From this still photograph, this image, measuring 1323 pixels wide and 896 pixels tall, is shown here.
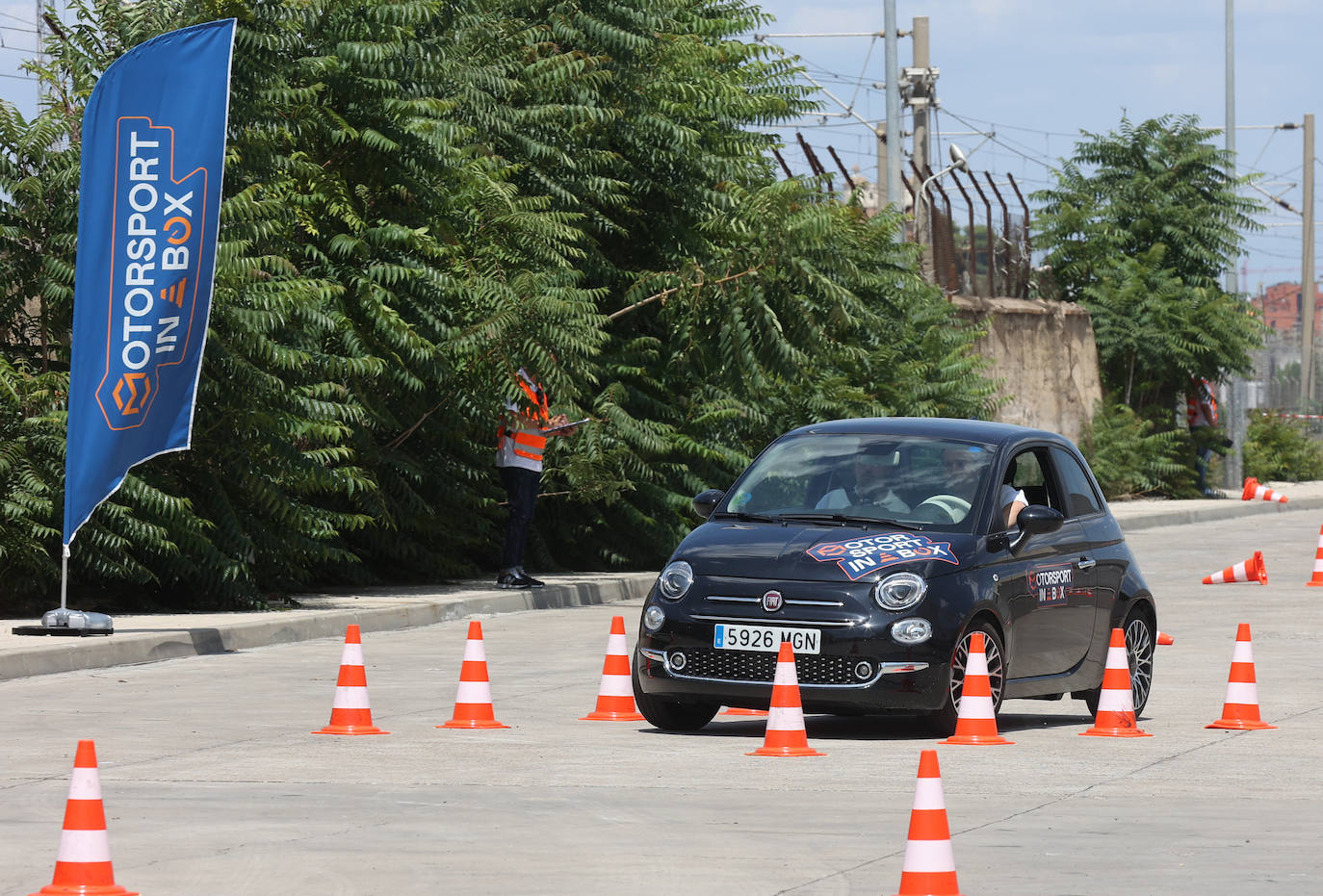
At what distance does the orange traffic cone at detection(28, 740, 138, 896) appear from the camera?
20.0 feet

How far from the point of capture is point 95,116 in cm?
1461

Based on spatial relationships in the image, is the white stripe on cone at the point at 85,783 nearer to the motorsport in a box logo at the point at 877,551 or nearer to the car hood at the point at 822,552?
the car hood at the point at 822,552

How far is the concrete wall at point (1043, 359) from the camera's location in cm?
3812

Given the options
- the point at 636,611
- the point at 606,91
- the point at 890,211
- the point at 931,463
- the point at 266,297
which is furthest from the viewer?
the point at 890,211

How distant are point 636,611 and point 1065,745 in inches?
357

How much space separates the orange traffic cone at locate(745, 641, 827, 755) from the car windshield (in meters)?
1.44

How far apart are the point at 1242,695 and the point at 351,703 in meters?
4.57

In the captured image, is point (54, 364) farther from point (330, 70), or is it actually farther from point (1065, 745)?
point (1065, 745)

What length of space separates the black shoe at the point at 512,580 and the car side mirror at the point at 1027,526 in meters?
8.91

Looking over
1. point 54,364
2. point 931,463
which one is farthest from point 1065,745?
point 54,364

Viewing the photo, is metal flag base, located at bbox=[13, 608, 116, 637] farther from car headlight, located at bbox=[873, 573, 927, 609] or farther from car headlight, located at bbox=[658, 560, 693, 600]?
car headlight, located at bbox=[873, 573, 927, 609]

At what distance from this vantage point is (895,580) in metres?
10.4

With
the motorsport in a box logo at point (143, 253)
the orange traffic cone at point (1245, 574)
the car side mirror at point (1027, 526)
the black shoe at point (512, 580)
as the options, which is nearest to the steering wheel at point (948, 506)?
the car side mirror at point (1027, 526)

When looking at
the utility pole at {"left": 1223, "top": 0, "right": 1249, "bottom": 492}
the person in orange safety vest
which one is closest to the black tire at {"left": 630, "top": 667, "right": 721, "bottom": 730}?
the person in orange safety vest
